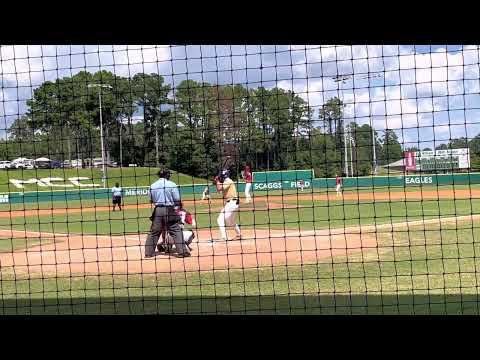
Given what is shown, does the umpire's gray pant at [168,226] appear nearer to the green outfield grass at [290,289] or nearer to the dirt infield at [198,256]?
the dirt infield at [198,256]

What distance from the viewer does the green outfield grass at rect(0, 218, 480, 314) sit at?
555 centimetres

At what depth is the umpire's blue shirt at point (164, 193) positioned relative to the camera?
927 cm

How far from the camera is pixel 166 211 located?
30.8 ft

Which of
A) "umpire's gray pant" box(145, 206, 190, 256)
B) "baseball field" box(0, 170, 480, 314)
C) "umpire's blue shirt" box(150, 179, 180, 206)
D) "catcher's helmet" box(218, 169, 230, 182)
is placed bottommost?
"baseball field" box(0, 170, 480, 314)

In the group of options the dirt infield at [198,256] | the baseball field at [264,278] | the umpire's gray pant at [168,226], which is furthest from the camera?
the umpire's gray pant at [168,226]

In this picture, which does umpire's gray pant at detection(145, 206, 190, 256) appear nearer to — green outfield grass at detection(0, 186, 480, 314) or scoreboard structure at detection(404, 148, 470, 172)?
green outfield grass at detection(0, 186, 480, 314)

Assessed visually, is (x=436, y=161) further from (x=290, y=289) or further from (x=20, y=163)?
(x=290, y=289)

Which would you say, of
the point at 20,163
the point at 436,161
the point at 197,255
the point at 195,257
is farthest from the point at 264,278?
the point at 436,161

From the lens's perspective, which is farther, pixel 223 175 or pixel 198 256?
pixel 223 175

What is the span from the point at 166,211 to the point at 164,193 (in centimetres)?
30

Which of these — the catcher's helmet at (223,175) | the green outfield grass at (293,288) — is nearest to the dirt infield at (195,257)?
the green outfield grass at (293,288)

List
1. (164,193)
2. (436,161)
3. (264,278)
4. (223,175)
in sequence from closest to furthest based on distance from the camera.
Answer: (264,278), (164,193), (223,175), (436,161)

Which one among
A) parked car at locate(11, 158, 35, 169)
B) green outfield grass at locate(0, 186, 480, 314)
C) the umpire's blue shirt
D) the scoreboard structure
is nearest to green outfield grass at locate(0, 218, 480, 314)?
green outfield grass at locate(0, 186, 480, 314)
